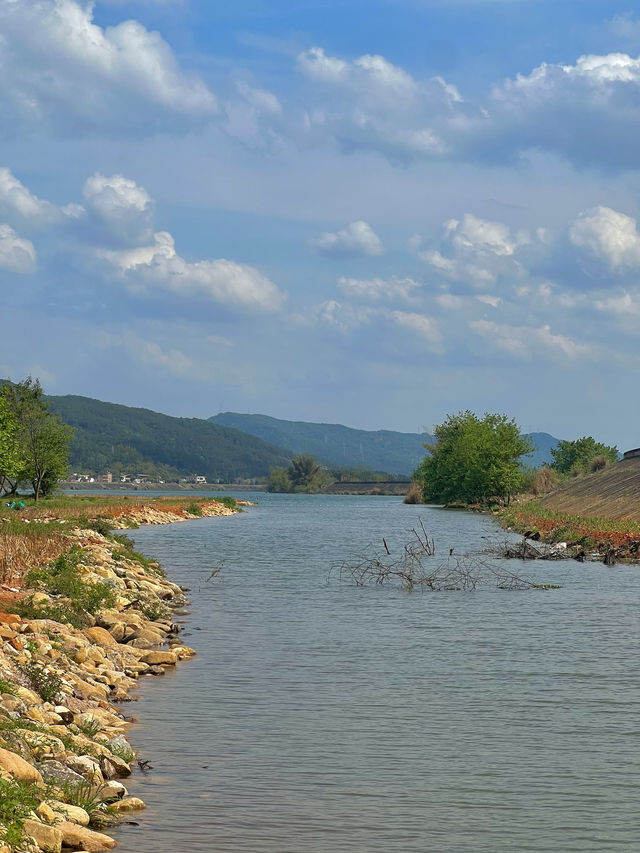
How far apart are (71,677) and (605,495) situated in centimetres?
6924

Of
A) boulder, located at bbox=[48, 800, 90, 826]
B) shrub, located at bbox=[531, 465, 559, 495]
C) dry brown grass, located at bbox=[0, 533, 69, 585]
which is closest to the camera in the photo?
boulder, located at bbox=[48, 800, 90, 826]

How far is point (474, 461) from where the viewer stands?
400 ft

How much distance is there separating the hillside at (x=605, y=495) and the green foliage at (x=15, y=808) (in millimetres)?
54383

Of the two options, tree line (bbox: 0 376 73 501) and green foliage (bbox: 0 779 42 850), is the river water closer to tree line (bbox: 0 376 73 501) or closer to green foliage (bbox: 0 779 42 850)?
green foliage (bbox: 0 779 42 850)

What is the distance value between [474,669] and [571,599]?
484 inches

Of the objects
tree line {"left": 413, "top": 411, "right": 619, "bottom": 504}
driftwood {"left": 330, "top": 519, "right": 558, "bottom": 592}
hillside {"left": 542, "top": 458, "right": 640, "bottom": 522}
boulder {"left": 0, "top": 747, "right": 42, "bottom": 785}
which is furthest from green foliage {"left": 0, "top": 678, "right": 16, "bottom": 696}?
tree line {"left": 413, "top": 411, "right": 619, "bottom": 504}

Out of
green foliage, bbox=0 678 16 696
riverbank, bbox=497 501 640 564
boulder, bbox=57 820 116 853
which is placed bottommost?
boulder, bbox=57 820 116 853

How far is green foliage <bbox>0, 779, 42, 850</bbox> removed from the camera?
9484 millimetres

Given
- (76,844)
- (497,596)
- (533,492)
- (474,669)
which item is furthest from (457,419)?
(76,844)

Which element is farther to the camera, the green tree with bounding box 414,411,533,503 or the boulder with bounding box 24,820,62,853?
the green tree with bounding box 414,411,533,503

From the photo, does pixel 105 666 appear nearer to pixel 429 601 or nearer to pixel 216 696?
pixel 216 696

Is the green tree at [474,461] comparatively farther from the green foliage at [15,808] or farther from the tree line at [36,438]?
the green foliage at [15,808]

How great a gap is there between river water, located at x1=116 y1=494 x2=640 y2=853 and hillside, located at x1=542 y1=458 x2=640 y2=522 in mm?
38711

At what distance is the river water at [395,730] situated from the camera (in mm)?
11375
